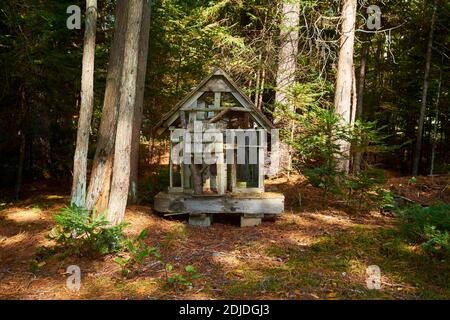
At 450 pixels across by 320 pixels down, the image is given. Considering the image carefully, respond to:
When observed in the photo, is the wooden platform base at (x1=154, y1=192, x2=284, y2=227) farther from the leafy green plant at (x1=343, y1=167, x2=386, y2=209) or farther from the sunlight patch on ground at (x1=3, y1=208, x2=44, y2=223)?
the sunlight patch on ground at (x1=3, y1=208, x2=44, y2=223)

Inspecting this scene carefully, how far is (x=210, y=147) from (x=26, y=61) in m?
6.36

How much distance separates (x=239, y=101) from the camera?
8156 millimetres

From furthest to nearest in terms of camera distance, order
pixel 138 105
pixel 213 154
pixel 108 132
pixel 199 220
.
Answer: pixel 138 105 → pixel 199 220 → pixel 213 154 → pixel 108 132

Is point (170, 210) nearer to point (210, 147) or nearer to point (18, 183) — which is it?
point (210, 147)

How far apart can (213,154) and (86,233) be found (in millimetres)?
3116

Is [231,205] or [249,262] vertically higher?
[231,205]

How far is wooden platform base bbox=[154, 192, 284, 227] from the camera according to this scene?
25.7 feet

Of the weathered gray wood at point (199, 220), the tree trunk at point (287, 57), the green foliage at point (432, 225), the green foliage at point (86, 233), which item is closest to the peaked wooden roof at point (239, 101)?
the weathered gray wood at point (199, 220)

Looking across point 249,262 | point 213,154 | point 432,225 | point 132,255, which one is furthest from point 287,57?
point 132,255

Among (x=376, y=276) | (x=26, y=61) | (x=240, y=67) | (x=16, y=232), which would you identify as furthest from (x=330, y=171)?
(x=26, y=61)

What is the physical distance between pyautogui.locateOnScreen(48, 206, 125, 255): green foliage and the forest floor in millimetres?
190

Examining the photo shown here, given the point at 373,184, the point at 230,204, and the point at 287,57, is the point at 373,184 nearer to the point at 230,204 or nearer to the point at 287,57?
the point at 230,204
